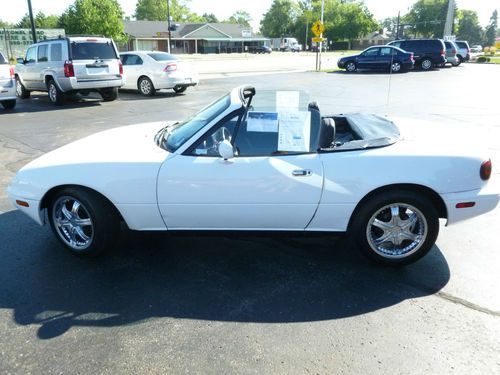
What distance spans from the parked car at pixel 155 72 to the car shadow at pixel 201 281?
37.3ft

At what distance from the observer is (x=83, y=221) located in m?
3.58

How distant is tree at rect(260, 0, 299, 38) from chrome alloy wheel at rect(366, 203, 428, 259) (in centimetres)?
12056

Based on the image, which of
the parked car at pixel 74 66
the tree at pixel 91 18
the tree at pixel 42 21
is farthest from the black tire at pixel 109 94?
the tree at pixel 42 21

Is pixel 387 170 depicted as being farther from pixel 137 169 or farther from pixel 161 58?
pixel 161 58

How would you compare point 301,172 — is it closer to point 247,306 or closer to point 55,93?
point 247,306

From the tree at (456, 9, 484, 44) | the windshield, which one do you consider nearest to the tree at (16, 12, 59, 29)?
the windshield

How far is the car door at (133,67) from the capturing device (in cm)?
1499

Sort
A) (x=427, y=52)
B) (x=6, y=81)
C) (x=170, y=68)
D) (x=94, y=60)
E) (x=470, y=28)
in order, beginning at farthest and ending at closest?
1. (x=470, y=28)
2. (x=427, y=52)
3. (x=170, y=68)
4. (x=94, y=60)
5. (x=6, y=81)

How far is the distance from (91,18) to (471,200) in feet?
170

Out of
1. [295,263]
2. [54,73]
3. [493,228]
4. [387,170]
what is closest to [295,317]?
[295,263]

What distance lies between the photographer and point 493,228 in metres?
4.25

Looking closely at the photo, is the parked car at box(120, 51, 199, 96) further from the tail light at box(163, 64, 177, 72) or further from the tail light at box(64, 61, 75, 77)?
the tail light at box(64, 61, 75, 77)

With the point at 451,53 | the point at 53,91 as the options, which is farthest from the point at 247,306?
the point at 451,53

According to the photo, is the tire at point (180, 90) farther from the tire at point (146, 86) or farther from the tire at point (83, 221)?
the tire at point (83, 221)
